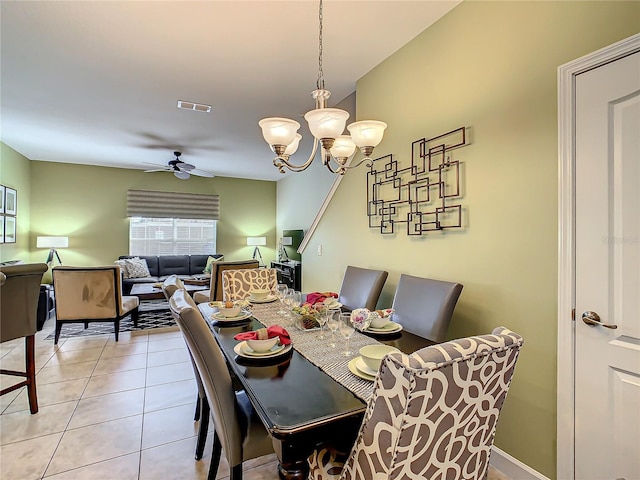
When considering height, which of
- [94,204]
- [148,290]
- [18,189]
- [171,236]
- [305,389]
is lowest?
[148,290]

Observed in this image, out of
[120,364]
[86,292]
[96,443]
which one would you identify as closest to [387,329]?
[96,443]

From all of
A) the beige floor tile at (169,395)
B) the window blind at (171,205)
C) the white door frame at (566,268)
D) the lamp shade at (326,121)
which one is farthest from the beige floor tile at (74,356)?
the white door frame at (566,268)

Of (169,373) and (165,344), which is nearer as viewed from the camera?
(169,373)

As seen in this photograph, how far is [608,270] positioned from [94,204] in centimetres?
768

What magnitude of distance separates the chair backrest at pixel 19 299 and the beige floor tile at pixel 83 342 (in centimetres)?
170

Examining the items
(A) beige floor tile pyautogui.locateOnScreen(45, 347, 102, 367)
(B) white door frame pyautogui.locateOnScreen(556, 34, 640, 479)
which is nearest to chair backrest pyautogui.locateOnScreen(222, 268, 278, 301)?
(A) beige floor tile pyautogui.locateOnScreen(45, 347, 102, 367)

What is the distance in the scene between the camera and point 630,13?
4.33ft

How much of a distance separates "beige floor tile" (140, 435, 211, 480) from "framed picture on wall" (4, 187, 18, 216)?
5017 millimetres

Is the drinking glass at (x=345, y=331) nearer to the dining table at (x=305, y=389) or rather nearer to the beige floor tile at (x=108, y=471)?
the dining table at (x=305, y=389)

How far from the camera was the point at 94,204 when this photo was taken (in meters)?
6.51

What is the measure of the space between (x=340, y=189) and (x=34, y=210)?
6005 mm

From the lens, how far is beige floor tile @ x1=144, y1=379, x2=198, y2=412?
8.23 feet

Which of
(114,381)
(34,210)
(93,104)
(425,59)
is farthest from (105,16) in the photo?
(34,210)

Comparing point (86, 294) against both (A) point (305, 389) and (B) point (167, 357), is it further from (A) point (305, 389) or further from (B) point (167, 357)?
(A) point (305, 389)
